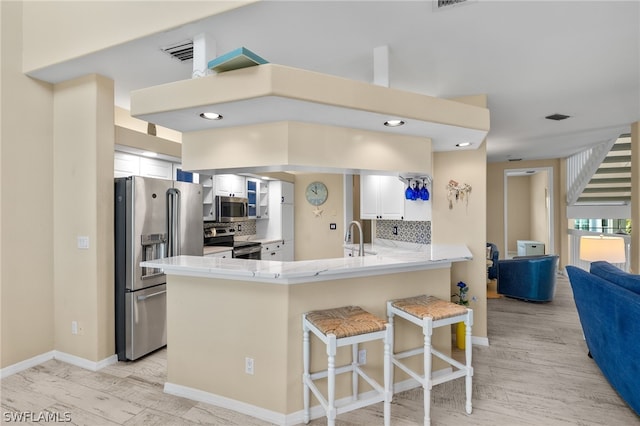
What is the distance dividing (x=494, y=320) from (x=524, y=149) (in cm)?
359

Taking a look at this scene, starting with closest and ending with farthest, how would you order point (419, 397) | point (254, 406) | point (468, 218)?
point (254, 406), point (419, 397), point (468, 218)


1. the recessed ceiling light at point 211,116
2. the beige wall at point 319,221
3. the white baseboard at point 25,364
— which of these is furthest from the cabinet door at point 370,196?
the white baseboard at point 25,364

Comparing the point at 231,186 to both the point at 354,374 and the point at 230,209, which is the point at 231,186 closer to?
the point at 230,209

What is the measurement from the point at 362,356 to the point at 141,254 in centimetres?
223

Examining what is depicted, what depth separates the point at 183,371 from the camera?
8.18ft

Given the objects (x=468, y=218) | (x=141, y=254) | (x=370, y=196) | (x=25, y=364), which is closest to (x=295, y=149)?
(x=141, y=254)

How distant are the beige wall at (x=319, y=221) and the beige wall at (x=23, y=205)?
13.6 feet

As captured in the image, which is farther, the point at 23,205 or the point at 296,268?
the point at 23,205

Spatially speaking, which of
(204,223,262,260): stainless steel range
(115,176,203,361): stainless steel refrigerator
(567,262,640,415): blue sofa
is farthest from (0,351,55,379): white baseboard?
(567,262,640,415): blue sofa

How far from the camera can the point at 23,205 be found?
9.46ft

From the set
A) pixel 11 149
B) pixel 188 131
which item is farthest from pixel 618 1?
pixel 11 149

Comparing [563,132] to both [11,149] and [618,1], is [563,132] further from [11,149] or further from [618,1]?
[11,149]

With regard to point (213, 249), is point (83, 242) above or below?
above

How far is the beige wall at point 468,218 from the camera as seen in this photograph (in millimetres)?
3539
